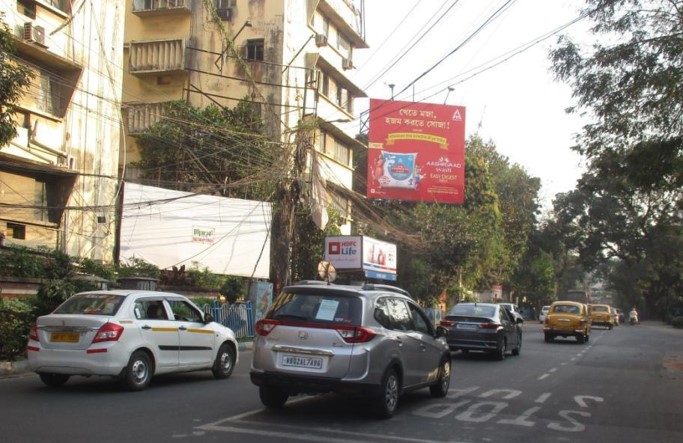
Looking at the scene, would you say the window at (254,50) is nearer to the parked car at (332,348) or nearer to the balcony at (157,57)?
the balcony at (157,57)

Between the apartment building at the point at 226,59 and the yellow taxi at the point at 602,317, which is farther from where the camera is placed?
the yellow taxi at the point at 602,317

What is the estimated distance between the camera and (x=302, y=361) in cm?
830

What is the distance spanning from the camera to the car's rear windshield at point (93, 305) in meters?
10.5

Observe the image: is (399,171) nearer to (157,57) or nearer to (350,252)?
(350,252)

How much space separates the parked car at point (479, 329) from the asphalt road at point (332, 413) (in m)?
4.08

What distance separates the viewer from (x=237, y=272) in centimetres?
2567

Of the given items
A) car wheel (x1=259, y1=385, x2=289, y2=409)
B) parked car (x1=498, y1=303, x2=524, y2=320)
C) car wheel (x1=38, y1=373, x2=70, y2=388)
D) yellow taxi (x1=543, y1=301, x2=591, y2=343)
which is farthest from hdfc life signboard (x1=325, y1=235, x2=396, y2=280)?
car wheel (x1=259, y1=385, x2=289, y2=409)

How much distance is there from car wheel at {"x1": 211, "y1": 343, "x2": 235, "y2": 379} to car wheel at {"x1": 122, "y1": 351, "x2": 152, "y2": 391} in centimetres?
178

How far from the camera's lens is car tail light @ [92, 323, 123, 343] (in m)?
10.0

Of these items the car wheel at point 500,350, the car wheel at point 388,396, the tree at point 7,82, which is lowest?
the car wheel at point 500,350

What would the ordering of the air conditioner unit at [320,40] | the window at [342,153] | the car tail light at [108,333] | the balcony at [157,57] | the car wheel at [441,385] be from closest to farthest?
the car tail light at [108,333]
the car wheel at [441,385]
the balcony at [157,57]
the air conditioner unit at [320,40]
the window at [342,153]

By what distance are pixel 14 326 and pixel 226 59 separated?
18.7m

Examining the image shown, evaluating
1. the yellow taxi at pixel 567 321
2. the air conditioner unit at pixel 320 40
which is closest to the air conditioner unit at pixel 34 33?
the air conditioner unit at pixel 320 40

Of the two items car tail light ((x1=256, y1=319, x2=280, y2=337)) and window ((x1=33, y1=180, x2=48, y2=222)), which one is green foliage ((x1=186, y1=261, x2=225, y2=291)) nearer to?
window ((x1=33, y1=180, x2=48, y2=222))
